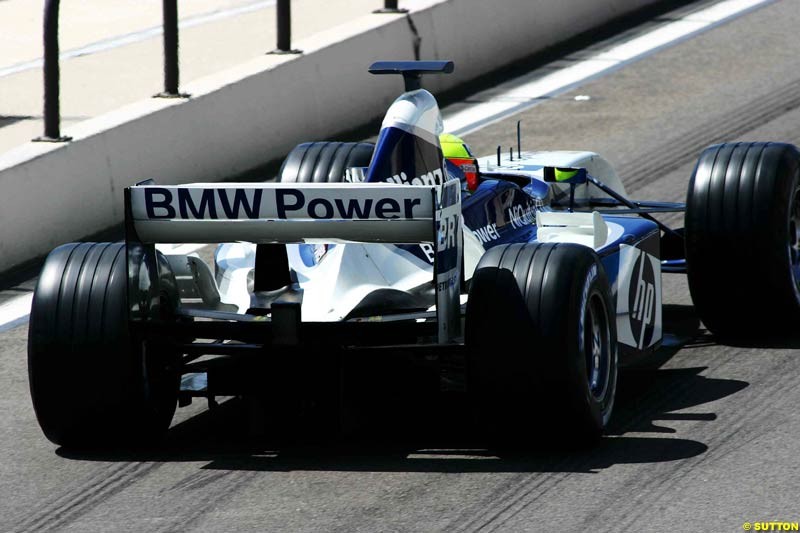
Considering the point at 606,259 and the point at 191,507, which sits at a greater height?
the point at 606,259

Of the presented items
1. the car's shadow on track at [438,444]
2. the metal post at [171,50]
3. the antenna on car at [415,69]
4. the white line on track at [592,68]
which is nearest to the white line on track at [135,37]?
the metal post at [171,50]

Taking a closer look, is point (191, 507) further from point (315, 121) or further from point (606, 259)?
point (315, 121)

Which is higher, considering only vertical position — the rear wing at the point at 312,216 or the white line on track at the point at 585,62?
the rear wing at the point at 312,216

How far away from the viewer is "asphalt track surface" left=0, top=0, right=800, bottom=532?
6.13m

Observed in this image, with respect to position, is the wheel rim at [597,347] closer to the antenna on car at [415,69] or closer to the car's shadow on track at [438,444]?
the car's shadow on track at [438,444]

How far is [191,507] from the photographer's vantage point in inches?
252

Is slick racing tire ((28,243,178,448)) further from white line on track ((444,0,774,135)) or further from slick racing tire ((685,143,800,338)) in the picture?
white line on track ((444,0,774,135))

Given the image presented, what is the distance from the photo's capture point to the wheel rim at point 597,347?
7.02 meters

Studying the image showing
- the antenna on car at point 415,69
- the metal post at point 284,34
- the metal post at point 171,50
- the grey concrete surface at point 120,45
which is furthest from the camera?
the grey concrete surface at point 120,45

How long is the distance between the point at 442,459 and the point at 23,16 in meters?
12.7

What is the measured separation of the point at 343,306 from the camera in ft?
23.6

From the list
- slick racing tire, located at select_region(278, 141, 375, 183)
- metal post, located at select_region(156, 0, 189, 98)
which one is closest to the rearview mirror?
slick racing tire, located at select_region(278, 141, 375, 183)

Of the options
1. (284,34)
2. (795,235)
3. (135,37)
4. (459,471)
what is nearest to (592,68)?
(284,34)

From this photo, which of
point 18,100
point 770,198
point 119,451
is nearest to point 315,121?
point 18,100
